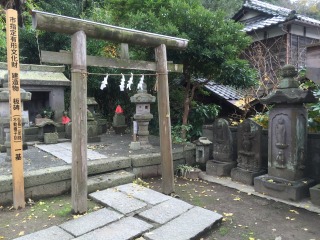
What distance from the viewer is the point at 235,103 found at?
11742mm

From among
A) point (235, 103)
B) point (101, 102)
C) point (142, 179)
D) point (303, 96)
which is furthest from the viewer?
point (101, 102)

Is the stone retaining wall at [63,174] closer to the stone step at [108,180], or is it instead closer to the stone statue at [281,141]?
the stone step at [108,180]

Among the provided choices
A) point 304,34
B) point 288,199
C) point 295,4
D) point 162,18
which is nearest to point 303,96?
point 288,199

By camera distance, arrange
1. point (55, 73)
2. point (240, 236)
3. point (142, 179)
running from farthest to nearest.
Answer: point (55, 73) < point (142, 179) < point (240, 236)

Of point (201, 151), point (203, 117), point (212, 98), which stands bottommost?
point (201, 151)

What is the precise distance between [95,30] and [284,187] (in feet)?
16.0

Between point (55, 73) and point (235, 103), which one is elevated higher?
point (55, 73)

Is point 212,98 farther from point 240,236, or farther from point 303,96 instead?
point 240,236

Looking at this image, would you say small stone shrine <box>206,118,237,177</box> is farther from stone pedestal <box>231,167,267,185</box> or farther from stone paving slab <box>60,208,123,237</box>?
stone paving slab <box>60,208,123,237</box>

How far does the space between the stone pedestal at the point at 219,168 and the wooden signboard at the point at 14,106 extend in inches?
187

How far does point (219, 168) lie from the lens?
7535 mm

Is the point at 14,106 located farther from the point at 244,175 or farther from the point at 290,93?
the point at 290,93

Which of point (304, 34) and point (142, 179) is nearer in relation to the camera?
point (142, 179)

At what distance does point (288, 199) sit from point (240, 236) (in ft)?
6.92
